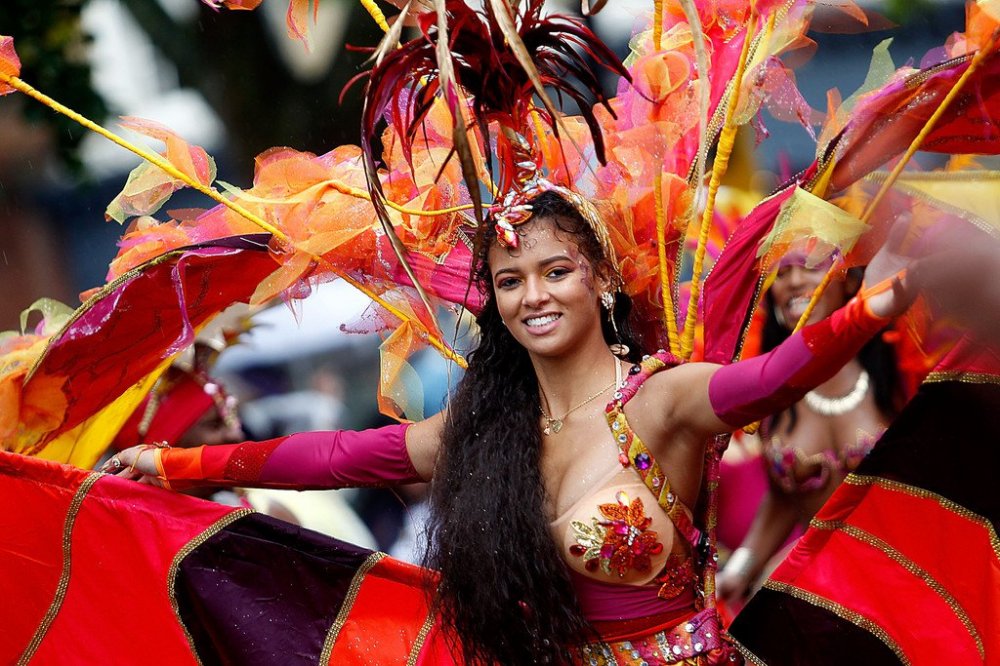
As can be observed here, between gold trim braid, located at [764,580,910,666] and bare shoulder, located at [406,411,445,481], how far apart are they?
2.56 feet

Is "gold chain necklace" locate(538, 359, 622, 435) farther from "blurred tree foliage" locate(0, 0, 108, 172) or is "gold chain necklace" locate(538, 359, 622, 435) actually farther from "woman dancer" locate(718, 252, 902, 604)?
"blurred tree foliage" locate(0, 0, 108, 172)

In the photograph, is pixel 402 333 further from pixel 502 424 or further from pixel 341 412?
pixel 341 412

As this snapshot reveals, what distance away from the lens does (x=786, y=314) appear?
4.22 m

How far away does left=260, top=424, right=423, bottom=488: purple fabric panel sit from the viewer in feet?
9.77

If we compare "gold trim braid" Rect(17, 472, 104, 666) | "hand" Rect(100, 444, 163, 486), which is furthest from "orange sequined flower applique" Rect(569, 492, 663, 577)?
"gold trim braid" Rect(17, 472, 104, 666)

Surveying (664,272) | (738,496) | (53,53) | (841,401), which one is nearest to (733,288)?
(664,272)

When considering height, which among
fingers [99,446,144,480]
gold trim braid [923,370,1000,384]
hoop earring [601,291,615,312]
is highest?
hoop earring [601,291,615,312]

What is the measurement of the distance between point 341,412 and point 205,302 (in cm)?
299

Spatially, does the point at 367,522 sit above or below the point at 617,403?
below

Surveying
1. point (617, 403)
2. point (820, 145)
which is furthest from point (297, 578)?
point (820, 145)

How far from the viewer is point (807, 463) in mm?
4078

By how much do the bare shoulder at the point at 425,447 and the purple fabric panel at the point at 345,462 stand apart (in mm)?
14

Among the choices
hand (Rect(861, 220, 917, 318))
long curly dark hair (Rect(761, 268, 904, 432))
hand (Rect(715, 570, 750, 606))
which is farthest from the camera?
hand (Rect(715, 570, 750, 606))

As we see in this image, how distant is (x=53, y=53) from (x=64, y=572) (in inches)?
155
